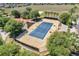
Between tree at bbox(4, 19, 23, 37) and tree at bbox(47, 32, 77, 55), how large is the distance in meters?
0.30

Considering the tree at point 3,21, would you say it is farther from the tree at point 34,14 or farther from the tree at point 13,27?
the tree at point 34,14

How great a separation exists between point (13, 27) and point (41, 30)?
0.26 metres

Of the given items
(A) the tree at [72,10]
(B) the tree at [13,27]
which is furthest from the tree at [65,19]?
(B) the tree at [13,27]

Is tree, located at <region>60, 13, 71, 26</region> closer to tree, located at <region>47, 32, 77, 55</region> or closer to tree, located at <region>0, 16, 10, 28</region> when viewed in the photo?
tree, located at <region>47, 32, 77, 55</region>

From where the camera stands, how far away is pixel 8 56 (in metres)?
1.74

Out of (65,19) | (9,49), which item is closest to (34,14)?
(65,19)

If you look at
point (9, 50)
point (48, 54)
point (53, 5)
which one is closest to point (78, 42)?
point (48, 54)

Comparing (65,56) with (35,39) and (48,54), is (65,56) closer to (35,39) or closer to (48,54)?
(48,54)

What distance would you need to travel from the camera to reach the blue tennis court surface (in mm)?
1766

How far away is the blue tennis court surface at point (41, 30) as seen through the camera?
177 centimetres

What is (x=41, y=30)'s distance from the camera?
5.83ft

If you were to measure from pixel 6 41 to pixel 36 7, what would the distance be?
42 cm

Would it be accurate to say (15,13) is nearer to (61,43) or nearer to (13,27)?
(13,27)

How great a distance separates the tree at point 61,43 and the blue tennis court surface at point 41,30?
0.08 metres
